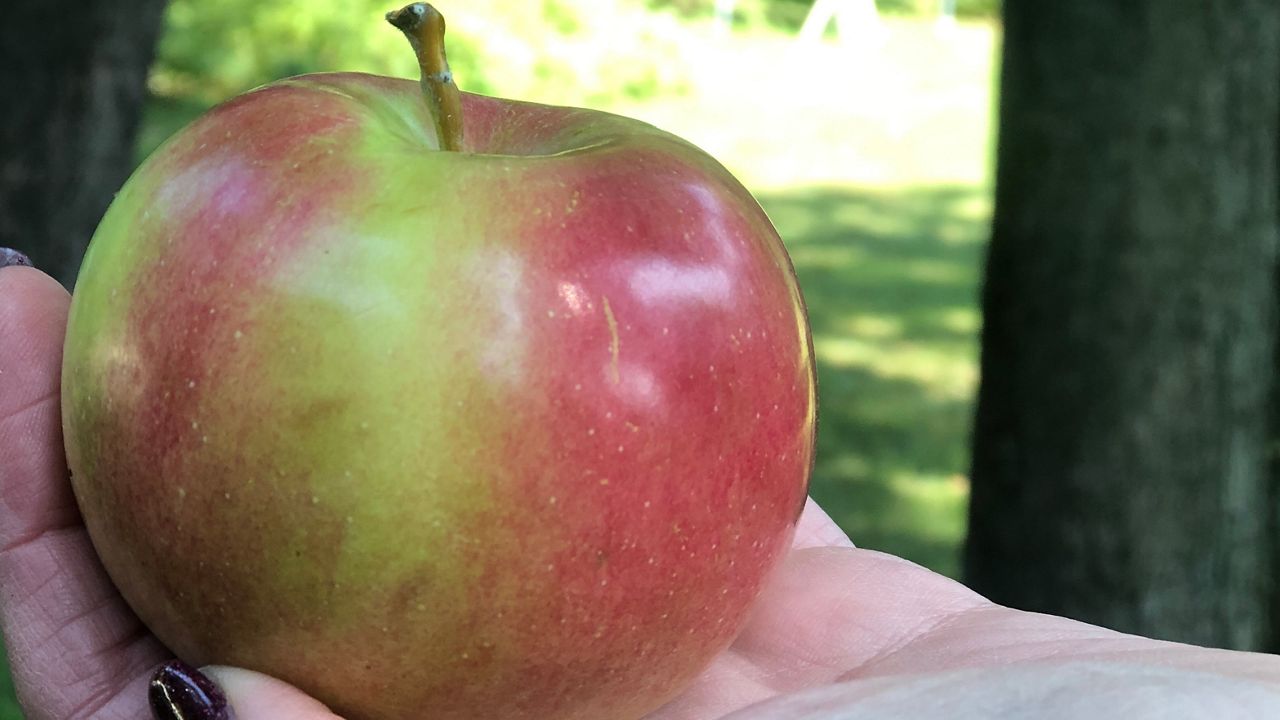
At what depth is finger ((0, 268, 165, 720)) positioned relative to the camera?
1.69 m

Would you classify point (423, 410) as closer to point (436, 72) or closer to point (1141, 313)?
point (436, 72)

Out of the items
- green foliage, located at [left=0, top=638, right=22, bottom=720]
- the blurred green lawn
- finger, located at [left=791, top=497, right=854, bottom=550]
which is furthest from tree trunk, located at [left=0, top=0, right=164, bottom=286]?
finger, located at [left=791, top=497, right=854, bottom=550]

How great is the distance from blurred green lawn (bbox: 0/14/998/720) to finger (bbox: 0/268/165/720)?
202cm

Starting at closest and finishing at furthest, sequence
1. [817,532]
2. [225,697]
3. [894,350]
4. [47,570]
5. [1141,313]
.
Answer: [225,697] → [47,570] → [817,532] → [1141,313] → [894,350]

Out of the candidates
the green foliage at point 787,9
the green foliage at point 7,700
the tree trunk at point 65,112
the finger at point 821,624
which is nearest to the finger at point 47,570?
the finger at point 821,624

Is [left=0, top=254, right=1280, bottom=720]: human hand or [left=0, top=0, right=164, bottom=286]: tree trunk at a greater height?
[left=0, top=0, right=164, bottom=286]: tree trunk

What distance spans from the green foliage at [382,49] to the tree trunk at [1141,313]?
538cm

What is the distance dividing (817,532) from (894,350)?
4.19 metres

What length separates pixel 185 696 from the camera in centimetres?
148

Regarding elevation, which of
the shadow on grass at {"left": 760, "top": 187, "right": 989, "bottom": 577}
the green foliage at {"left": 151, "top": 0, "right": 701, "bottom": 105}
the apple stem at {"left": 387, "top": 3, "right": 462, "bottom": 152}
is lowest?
the shadow on grass at {"left": 760, "top": 187, "right": 989, "bottom": 577}

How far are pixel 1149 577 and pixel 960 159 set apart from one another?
7.15 metres

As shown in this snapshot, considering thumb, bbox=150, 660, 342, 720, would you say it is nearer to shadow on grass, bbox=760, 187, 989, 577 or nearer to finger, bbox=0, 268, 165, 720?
finger, bbox=0, 268, 165, 720

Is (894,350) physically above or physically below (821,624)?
below

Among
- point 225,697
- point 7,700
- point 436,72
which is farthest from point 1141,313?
point 7,700
